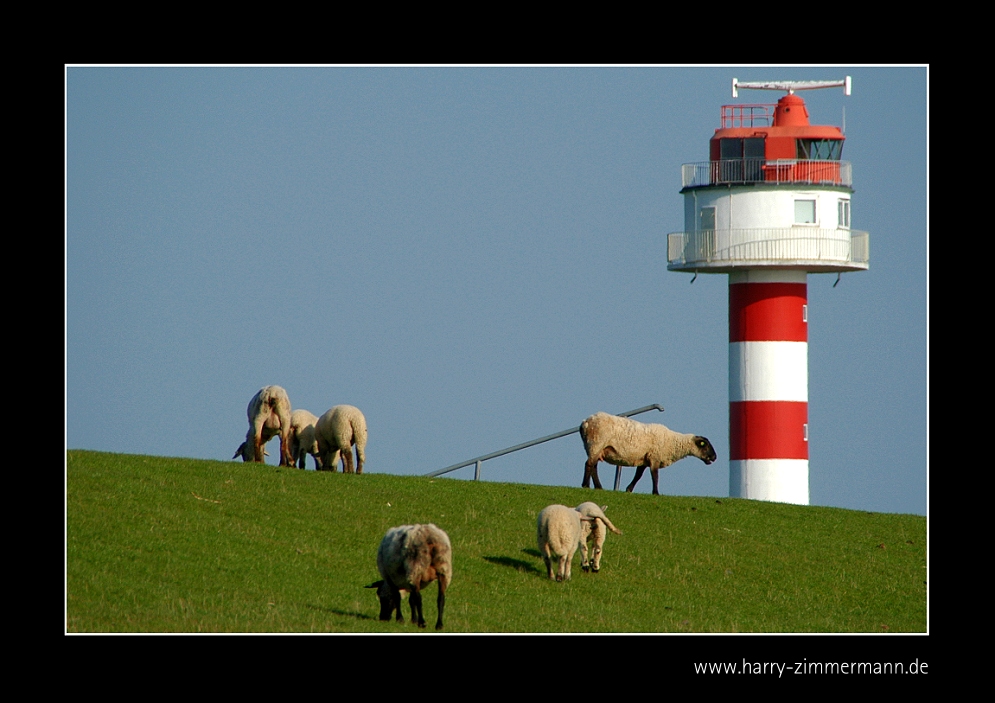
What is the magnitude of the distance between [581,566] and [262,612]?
6.36 m

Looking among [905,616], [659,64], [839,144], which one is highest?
[839,144]

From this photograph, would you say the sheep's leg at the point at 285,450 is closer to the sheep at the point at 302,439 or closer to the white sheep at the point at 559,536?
the sheep at the point at 302,439

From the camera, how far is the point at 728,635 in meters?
21.1

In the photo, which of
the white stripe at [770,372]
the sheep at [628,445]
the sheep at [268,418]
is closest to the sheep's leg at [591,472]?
the sheep at [628,445]

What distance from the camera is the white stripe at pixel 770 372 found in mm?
41438

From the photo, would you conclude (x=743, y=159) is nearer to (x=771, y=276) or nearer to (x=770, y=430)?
(x=771, y=276)

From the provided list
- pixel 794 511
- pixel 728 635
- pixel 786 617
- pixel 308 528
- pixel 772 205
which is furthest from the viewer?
pixel 772 205

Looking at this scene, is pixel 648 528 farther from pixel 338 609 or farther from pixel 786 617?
pixel 338 609

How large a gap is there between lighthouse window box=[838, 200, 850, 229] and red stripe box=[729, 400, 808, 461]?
201 inches

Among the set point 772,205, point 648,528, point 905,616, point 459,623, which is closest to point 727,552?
point 648,528

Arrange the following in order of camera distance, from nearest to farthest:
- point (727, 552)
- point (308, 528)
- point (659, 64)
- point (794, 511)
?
point (659, 64) → point (308, 528) → point (727, 552) → point (794, 511)

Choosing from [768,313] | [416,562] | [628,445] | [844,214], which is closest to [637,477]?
[628,445]

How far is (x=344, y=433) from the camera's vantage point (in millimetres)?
31172

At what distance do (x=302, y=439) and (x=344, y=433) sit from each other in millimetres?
1478
